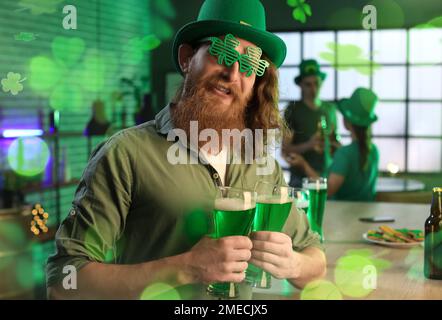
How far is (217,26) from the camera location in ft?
5.24

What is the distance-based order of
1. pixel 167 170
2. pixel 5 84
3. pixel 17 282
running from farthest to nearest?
pixel 5 84, pixel 17 282, pixel 167 170

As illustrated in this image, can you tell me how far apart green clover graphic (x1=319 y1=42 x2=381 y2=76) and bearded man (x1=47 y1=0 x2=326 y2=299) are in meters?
5.37

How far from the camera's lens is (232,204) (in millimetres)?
1209

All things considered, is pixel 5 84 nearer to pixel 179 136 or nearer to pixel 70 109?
pixel 70 109

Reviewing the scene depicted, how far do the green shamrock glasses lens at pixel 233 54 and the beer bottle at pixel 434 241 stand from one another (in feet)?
1.95

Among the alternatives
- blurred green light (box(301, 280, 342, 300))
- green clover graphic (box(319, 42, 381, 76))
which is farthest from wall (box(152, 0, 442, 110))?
blurred green light (box(301, 280, 342, 300))

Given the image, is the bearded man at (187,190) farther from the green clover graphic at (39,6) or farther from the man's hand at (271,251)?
the green clover graphic at (39,6)

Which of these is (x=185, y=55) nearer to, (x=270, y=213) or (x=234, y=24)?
(x=234, y=24)

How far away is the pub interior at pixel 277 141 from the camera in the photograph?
1.50 meters

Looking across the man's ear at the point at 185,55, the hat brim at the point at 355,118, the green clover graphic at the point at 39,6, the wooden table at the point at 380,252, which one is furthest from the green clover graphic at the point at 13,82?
the man's ear at the point at 185,55

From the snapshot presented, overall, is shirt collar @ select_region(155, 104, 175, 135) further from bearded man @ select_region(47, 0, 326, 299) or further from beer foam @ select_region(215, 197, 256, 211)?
beer foam @ select_region(215, 197, 256, 211)
